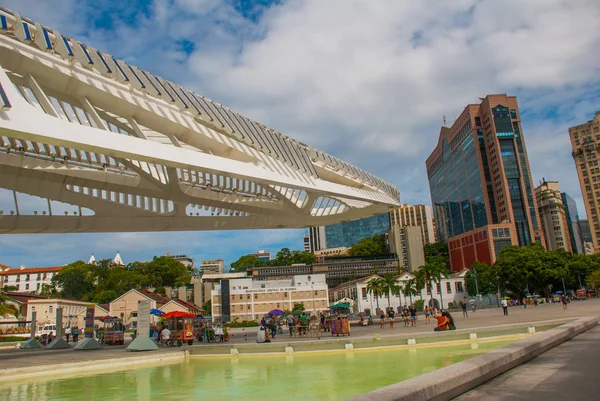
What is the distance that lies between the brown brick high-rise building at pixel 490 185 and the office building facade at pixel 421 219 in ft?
123

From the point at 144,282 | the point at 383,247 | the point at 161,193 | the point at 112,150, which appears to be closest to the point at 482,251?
the point at 383,247

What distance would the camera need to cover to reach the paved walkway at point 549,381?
538 cm

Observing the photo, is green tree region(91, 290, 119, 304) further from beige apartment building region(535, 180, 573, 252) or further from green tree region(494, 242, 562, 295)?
beige apartment building region(535, 180, 573, 252)

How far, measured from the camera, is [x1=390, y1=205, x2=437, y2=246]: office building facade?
17375cm

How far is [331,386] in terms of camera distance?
28.9 feet

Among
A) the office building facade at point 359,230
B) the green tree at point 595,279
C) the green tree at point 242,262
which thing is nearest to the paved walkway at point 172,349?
the green tree at point 595,279

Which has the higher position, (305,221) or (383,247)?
(383,247)

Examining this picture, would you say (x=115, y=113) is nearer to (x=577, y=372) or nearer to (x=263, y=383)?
(x=263, y=383)

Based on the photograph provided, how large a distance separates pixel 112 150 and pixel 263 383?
26.2 ft

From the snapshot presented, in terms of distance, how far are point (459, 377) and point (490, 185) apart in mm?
120735

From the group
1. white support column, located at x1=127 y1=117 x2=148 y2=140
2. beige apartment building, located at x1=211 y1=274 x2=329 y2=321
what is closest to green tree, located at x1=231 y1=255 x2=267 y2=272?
beige apartment building, located at x1=211 y1=274 x2=329 y2=321

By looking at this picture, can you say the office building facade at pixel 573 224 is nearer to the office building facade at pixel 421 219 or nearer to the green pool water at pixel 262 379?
the office building facade at pixel 421 219

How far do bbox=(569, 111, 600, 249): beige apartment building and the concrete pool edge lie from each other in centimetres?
13086

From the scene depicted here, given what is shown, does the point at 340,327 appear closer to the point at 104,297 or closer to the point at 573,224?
the point at 104,297
